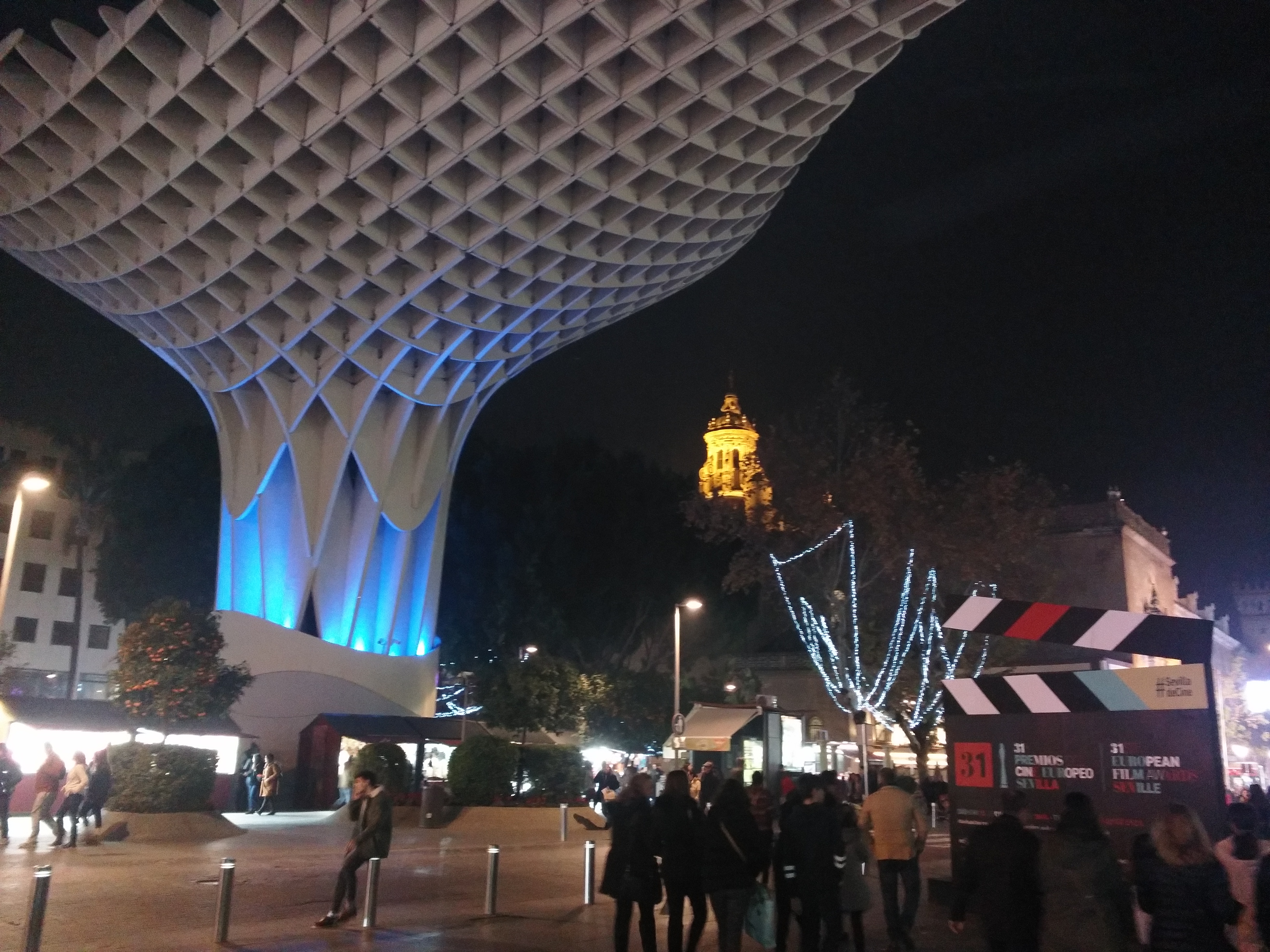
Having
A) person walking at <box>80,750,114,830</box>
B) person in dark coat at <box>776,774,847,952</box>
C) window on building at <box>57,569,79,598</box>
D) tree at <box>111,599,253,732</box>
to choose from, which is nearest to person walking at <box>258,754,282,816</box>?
tree at <box>111,599,253,732</box>

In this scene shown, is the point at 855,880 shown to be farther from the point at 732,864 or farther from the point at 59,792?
the point at 59,792

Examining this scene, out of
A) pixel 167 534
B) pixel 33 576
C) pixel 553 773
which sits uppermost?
pixel 167 534

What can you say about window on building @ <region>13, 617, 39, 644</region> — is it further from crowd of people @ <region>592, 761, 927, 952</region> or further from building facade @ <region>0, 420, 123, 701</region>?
crowd of people @ <region>592, 761, 927, 952</region>

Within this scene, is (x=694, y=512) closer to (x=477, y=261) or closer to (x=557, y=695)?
(x=557, y=695)

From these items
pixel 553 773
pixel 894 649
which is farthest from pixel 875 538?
pixel 553 773

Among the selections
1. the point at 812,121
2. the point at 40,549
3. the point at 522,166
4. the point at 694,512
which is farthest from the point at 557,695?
the point at 40,549

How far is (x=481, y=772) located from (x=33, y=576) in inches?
1745

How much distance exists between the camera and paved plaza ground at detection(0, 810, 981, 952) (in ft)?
30.0

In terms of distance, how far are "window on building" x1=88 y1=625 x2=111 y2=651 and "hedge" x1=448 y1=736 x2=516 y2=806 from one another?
42.9 m

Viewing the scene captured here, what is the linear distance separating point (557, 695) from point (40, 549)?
135 feet

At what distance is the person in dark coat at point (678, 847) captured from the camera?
299 inches

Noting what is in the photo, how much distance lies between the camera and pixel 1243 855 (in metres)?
6.47

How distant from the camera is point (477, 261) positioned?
104 ft

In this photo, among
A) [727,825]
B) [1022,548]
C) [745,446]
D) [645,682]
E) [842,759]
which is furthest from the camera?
[745,446]
